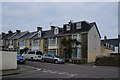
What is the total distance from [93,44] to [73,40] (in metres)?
6.50

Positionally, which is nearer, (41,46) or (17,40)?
(41,46)

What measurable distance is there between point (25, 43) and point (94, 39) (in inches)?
840

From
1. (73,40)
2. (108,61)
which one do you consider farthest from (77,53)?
(108,61)

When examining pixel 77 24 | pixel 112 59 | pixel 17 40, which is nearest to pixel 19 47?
pixel 17 40

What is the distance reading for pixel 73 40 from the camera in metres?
36.0

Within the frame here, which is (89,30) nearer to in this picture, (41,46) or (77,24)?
(77,24)

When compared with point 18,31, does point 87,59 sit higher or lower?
lower

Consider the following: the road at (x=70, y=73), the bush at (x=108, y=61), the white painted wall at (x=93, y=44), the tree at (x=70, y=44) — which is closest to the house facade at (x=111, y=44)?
the white painted wall at (x=93, y=44)

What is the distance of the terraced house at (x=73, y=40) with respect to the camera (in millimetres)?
37781

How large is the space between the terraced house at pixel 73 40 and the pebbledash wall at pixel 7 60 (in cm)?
1784

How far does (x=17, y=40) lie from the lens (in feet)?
188

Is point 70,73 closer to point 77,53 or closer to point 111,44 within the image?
point 77,53

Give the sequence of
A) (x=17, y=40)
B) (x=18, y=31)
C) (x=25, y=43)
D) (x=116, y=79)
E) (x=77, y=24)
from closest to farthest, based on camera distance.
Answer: (x=116, y=79) → (x=77, y=24) → (x=25, y=43) → (x=17, y=40) → (x=18, y=31)

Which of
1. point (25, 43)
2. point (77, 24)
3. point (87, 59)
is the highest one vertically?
point (77, 24)
